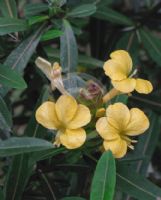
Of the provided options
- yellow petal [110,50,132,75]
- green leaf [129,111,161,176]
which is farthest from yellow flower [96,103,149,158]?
green leaf [129,111,161,176]

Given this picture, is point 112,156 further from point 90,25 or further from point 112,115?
point 90,25

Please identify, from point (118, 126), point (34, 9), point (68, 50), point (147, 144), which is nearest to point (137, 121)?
point (118, 126)

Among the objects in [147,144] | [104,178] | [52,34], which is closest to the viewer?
[104,178]

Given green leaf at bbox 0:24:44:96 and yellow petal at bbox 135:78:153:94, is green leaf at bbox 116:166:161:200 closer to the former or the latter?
yellow petal at bbox 135:78:153:94

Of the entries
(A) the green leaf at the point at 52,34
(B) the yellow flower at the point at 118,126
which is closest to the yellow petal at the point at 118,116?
(B) the yellow flower at the point at 118,126

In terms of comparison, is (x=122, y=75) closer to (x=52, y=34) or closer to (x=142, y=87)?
(x=142, y=87)

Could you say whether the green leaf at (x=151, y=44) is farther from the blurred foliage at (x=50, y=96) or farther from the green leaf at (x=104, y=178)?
the green leaf at (x=104, y=178)

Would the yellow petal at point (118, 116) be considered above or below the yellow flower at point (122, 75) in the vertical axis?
below
